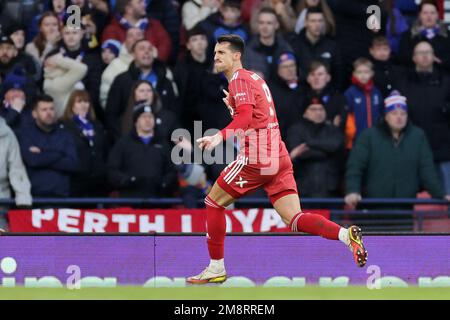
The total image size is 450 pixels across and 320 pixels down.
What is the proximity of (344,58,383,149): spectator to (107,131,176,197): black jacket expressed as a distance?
2187 mm

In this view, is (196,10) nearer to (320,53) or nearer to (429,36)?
(320,53)

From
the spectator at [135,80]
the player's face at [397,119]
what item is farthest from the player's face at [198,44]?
the player's face at [397,119]

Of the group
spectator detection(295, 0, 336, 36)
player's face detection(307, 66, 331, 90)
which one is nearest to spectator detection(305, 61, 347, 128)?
player's face detection(307, 66, 331, 90)

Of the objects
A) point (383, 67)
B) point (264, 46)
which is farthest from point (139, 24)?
point (383, 67)

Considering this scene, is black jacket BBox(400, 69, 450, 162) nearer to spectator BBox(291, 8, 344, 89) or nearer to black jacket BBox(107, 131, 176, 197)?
spectator BBox(291, 8, 344, 89)

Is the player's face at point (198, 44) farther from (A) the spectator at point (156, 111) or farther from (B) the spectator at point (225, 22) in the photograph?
(A) the spectator at point (156, 111)

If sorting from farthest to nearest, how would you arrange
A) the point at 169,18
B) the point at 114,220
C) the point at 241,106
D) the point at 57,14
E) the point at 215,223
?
the point at 169,18, the point at 57,14, the point at 114,220, the point at 215,223, the point at 241,106

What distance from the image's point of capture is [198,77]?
15852mm

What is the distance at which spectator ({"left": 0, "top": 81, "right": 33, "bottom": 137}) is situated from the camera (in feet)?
50.6

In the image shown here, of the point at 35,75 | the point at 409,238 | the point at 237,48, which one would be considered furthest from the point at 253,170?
the point at 35,75

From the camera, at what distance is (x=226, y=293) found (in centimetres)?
1159

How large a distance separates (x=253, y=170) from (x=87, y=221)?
165 inches

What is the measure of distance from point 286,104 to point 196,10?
1.79m
